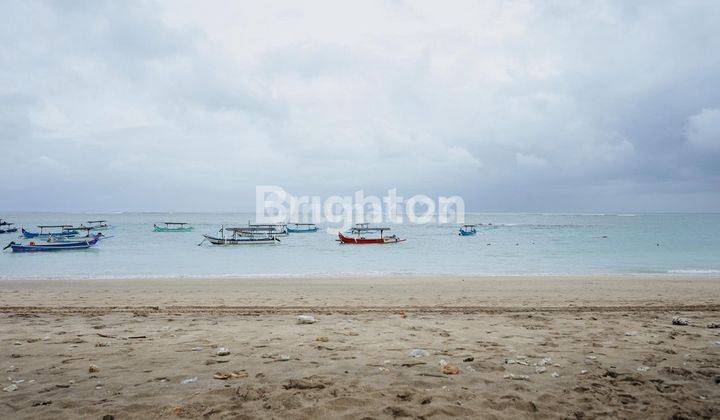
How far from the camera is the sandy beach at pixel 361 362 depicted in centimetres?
433

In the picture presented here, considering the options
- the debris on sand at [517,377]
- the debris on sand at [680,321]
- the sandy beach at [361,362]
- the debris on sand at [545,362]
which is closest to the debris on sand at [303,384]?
the sandy beach at [361,362]

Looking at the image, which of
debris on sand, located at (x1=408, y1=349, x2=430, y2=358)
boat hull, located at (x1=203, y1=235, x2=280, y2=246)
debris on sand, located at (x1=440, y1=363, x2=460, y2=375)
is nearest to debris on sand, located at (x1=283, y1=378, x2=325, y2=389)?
debris on sand, located at (x1=440, y1=363, x2=460, y2=375)

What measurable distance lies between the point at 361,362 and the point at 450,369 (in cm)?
126

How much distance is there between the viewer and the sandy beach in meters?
4.33

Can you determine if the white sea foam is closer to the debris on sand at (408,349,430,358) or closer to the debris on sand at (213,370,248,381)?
the debris on sand at (408,349,430,358)

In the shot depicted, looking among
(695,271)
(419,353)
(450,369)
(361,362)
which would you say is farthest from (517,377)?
(695,271)

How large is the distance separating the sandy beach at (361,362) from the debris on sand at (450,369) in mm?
25

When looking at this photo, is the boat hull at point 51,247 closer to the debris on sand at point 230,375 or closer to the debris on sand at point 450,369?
the debris on sand at point 230,375

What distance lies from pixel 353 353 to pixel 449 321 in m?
3.34

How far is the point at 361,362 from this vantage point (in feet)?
19.1

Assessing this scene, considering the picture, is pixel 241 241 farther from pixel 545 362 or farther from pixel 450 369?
pixel 545 362

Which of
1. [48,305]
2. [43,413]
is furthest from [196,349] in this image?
[48,305]

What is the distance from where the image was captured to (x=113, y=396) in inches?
181

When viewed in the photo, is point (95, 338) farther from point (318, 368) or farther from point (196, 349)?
point (318, 368)
